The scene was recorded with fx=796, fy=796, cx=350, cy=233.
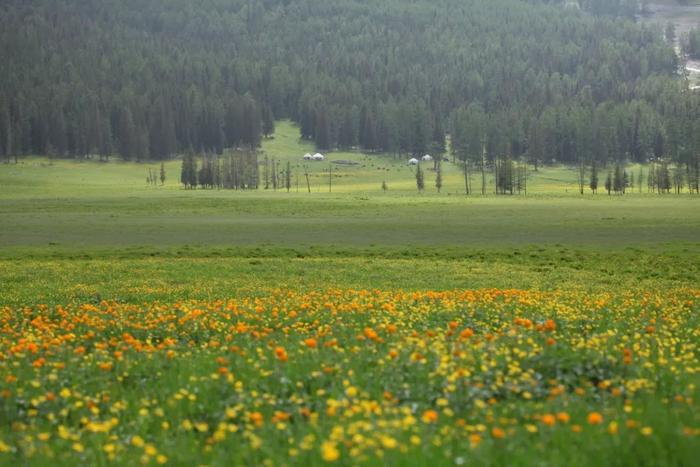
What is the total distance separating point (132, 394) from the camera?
442 inches

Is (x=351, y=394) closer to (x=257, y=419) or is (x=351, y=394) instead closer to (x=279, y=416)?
(x=257, y=419)

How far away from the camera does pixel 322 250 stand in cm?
5100

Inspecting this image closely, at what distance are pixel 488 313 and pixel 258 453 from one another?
36.4 feet

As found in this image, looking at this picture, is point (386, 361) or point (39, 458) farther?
point (386, 361)

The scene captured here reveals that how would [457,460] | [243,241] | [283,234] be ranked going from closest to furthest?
1. [457,460]
2. [243,241]
3. [283,234]

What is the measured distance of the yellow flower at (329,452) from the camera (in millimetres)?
7353

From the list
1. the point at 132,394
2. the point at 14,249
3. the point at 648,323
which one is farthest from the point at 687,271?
the point at 14,249

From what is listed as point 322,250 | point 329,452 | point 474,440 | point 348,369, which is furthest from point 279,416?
point 322,250

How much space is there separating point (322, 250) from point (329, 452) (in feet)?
A: 143

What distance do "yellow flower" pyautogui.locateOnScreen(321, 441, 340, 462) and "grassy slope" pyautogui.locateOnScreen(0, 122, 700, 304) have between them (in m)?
18.9

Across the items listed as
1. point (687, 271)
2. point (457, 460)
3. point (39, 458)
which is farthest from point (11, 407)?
point (687, 271)

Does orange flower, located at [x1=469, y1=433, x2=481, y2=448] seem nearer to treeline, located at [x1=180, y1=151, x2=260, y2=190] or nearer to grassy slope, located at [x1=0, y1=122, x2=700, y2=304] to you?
grassy slope, located at [x1=0, y1=122, x2=700, y2=304]

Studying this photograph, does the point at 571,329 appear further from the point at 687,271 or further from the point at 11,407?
the point at 687,271

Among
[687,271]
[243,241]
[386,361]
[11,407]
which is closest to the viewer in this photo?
[11,407]
